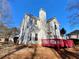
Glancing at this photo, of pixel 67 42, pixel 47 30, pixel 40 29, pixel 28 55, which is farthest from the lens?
pixel 47 30

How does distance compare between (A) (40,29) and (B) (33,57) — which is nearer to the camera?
(B) (33,57)

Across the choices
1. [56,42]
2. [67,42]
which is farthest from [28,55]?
[67,42]

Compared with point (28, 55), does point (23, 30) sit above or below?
above

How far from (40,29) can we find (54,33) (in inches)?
234

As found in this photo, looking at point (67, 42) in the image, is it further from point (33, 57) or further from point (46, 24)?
point (33, 57)

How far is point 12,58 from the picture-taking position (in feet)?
61.3

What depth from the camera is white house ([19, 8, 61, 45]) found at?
122 feet

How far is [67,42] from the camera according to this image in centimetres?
3166

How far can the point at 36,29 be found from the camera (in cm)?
3750

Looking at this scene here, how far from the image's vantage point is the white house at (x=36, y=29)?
37.2 metres

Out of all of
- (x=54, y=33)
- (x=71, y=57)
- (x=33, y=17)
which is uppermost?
(x=33, y=17)

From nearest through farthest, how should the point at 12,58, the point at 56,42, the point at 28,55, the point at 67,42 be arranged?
the point at 12,58
the point at 28,55
the point at 56,42
the point at 67,42

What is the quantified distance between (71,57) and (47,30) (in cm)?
2013

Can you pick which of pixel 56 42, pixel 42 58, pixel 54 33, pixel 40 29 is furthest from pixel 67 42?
pixel 42 58
